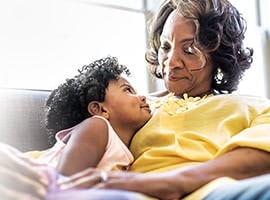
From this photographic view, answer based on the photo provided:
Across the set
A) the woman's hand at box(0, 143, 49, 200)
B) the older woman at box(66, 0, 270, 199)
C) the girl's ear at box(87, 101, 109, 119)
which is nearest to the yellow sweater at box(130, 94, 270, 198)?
the older woman at box(66, 0, 270, 199)

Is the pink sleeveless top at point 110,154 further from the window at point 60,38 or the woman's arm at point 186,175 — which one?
the window at point 60,38

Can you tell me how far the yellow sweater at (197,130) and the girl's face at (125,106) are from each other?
28 millimetres

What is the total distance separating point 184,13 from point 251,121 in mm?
368

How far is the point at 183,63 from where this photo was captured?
1432 mm

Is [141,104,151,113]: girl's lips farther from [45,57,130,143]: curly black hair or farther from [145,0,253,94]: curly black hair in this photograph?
[145,0,253,94]: curly black hair

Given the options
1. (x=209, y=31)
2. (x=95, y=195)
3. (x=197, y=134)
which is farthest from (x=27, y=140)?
(x=95, y=195)

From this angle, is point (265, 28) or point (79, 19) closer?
point (79, 19)

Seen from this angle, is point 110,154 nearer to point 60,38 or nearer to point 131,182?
point 131,182

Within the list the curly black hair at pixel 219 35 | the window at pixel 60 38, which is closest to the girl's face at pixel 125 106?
the curly black hair at pixel 219 35

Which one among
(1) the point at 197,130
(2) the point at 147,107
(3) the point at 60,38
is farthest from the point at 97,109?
(3) the point at 60,38

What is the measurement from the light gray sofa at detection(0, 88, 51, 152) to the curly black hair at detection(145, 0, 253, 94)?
17.8 inches

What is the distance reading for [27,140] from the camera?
144cm

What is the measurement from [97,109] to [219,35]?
413 millimetres

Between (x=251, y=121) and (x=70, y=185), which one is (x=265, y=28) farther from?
(x=70, y=185)
